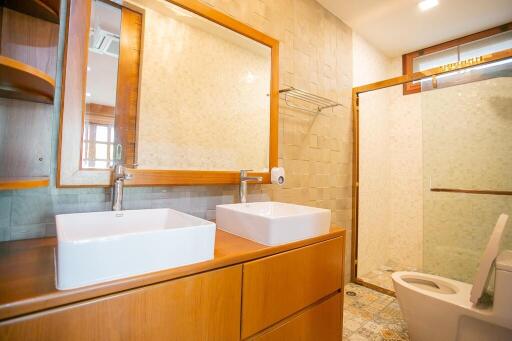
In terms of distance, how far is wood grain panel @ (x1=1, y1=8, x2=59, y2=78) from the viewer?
904 millimetres

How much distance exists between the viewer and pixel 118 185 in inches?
40.9

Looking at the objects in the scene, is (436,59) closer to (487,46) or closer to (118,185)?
(487,46)

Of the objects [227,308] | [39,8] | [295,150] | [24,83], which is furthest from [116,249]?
[295,150]

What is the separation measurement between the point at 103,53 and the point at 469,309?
2144mm

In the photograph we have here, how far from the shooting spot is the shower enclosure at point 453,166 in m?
1.83

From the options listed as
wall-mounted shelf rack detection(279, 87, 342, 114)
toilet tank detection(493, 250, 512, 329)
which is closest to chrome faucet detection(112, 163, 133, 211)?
wall-mounted shelf rack detection(279, 87, 342, 114)

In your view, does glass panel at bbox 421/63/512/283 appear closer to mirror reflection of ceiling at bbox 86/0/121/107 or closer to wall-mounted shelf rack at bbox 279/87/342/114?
wall-mounted shelf rack at bbox 279/87/342/114

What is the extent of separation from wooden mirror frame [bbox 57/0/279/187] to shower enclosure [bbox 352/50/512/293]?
163 cm

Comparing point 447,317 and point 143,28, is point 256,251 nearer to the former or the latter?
point 143,28

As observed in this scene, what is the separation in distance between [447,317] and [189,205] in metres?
1.53

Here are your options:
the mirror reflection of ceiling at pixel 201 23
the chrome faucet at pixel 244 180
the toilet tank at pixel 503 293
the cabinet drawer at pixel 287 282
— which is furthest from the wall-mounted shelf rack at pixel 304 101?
the toilet tank at pixel 503 293

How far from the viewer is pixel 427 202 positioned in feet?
6.96

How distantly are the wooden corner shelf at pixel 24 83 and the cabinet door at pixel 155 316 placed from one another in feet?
2.12

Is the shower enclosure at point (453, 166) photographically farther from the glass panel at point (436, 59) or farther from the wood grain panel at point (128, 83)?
the wood grain panel at point (128, 83)
